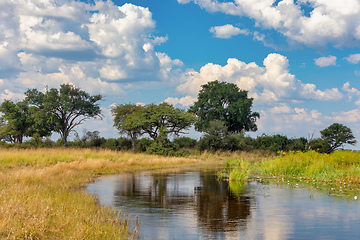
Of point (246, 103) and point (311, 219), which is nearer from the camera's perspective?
point (311, 219)

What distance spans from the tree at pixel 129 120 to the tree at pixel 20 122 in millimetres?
13157

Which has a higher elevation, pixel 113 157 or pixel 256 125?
pixel 256 125

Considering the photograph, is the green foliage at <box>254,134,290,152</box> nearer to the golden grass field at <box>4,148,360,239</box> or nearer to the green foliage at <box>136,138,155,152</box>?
the green foliage at <box>136,138,155,152</box>

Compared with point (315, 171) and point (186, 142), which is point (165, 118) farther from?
point (315, 171)

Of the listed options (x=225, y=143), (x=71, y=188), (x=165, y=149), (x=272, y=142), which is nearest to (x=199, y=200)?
(x=71, y=188)

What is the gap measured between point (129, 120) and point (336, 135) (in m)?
35.6

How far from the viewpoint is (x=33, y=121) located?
63.7 meters

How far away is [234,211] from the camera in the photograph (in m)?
11.6

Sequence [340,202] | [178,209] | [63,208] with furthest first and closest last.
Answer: [340,202], [178,209], [63,208]

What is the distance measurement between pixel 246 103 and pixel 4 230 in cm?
5723

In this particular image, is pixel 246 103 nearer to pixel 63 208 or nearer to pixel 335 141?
pixel 335 141

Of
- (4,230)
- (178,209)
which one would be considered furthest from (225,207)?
(4,230)

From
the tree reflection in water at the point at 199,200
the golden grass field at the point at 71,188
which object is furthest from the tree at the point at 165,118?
the tree reflection in water at the point at 199,200

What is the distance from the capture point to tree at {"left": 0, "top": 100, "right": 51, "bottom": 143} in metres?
61.7
